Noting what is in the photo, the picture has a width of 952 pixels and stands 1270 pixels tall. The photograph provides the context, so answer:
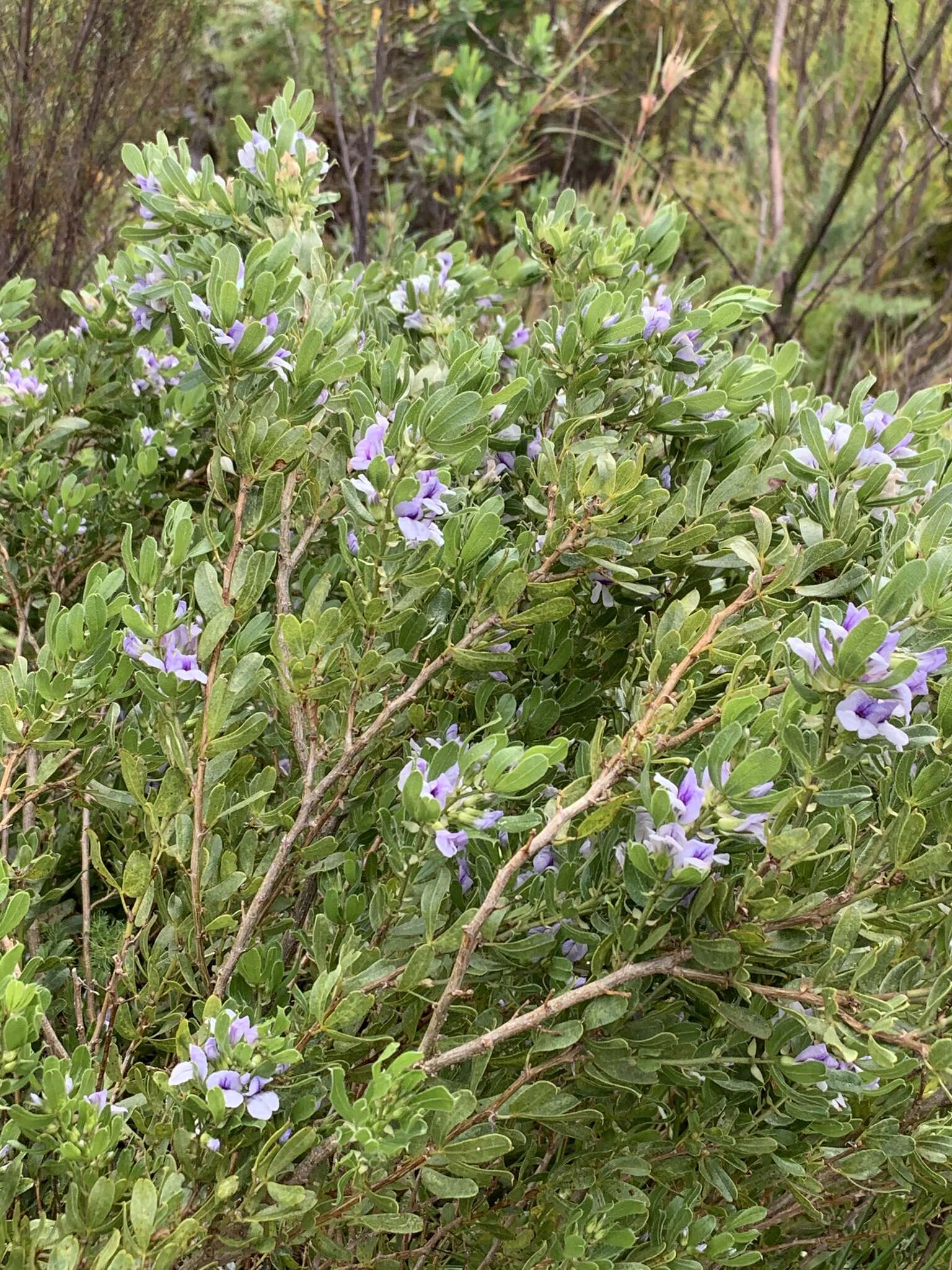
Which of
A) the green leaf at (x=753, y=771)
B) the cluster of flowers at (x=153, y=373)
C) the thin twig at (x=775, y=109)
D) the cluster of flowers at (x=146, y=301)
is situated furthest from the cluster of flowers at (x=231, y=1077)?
the thin twig at (x=775, y=109)

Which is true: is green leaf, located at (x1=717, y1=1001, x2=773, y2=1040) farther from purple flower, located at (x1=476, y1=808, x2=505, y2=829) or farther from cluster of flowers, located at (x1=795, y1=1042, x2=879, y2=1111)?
purple flower, located at (x1=476, y1=808, x2=505, y2=829)

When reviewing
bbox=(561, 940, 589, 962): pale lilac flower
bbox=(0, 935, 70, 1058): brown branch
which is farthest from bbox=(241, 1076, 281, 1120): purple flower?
bbox=(561, 940, 589, 962): pale lilac flower

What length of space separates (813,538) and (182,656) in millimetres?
684

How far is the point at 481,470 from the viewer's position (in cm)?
141

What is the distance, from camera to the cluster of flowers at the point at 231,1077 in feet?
3.11

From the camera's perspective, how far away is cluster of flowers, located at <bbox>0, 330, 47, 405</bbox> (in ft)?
5.65

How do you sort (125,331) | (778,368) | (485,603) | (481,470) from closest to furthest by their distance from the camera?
(485,603), (481,470), (778,368), (125,331)

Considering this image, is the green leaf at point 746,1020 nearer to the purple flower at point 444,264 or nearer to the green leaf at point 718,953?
the green leaf at point 718,953

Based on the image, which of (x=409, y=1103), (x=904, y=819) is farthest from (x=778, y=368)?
(x=409, y=1103)

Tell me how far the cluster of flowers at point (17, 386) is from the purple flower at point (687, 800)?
127 centimetres

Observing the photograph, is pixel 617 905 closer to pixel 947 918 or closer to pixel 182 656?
pixel 947 918

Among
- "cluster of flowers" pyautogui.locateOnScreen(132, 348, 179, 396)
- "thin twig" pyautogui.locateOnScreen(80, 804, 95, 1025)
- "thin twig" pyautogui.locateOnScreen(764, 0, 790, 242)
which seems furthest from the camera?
"thin twig" pyautogui.locateOnScreen(764, 0, 790, 242)

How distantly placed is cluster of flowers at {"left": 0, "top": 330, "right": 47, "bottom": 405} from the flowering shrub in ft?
1.26

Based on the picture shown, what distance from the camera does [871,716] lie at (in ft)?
3.04
